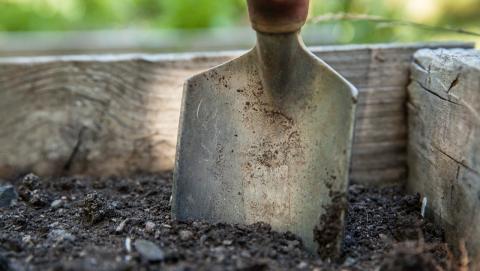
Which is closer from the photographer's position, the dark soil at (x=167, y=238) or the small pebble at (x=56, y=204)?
the dark soil at (x=167, y=238)

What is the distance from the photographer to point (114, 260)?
4.71 ft

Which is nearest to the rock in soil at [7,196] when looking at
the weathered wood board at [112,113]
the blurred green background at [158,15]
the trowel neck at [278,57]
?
the weathered wood board at [112,113]

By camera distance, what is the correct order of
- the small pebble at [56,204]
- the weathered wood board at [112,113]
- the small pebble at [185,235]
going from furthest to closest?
1. the weathered wood board at [112,113]
2. the small pebble at [56,204]
3. the small pebble at [185,235]

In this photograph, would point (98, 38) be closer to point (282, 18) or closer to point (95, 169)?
point (95, 169)

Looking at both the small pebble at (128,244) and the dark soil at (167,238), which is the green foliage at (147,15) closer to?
the dark soil at (167,238)

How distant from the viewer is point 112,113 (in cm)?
220

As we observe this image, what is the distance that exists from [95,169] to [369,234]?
3.03 ft

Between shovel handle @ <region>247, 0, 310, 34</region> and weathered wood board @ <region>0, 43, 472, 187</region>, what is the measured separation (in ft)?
1.78

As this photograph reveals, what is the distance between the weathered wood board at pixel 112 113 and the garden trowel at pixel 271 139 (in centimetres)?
45

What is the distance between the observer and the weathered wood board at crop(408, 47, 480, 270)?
1600mm

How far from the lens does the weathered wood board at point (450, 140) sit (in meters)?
1.60

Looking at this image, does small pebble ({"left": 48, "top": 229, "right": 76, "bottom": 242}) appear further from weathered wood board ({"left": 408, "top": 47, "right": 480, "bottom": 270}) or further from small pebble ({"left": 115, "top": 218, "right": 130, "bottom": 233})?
weathered wood board ({"left": 408, "top": 47, "right": 480, "bottom": 270})

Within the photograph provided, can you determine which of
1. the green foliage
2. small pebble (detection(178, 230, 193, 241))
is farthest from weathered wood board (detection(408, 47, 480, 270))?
the green foliage

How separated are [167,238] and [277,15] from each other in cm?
55
